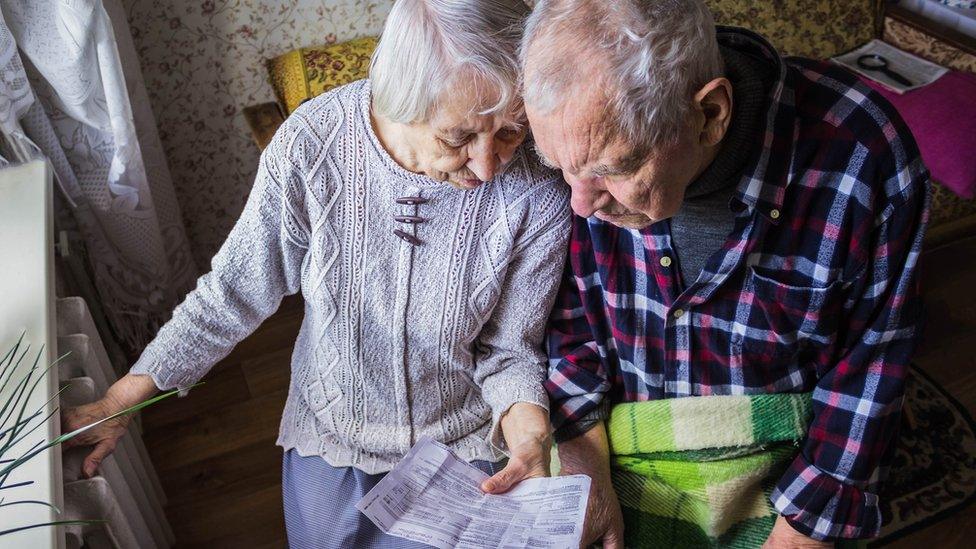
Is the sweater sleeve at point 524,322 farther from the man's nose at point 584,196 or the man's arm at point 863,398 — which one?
the man's arm at point 863,398

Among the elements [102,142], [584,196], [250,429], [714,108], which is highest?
[714,108]

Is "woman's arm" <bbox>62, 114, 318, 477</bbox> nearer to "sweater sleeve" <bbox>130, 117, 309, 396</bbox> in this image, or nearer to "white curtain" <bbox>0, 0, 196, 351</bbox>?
"sweater sleeve" <bbox>130, 117, 309, 396</bbox>

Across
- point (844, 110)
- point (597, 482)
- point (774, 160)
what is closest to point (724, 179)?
point (774, 160)

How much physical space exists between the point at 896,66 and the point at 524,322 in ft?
5.91

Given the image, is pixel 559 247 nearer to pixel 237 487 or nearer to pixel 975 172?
pixel 237 487

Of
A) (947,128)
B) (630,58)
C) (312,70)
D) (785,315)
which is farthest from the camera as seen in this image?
(947,128)

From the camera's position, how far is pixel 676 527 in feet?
4.57

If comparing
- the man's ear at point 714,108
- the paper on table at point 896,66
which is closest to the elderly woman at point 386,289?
the man's ear at point 714,108

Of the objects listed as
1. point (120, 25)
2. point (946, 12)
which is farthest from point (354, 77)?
point (946, 12)

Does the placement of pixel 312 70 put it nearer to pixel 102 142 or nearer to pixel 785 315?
pixel 102 142

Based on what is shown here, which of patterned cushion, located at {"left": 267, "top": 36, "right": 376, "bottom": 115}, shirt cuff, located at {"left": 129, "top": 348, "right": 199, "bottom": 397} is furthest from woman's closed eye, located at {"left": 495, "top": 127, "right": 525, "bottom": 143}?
patterned cushion, located at {"left": 267, "top": 36, "right": 376, "bottom": 115}

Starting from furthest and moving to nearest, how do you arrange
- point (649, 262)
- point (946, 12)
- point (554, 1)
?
point (946, 12) → point (649, 262) → point (554, 1)

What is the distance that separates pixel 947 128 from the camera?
7.75ft

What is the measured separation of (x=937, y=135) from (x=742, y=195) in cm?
148
